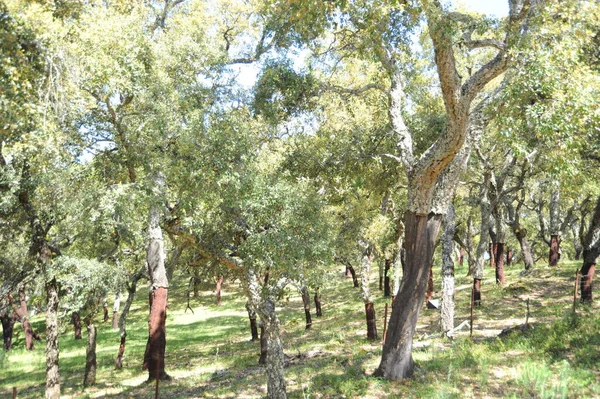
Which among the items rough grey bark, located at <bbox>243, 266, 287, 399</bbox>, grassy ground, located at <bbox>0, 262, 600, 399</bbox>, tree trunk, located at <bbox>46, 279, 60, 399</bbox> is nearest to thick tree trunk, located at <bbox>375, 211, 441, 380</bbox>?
grassy ground, located at <bbox>0, 262, 600, 399</bbox>

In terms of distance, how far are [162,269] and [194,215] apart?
559cm

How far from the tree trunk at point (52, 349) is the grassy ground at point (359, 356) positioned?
2828 millimetres

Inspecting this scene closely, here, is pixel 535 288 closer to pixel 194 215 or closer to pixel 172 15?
pixel 194 215

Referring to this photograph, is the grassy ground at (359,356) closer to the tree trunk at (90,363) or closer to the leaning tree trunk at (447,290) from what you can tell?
the tree trunk at (90,363)

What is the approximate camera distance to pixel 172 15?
18.9 m

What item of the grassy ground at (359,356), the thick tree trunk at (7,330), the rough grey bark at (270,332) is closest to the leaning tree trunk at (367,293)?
the grassy ground at (359,356)

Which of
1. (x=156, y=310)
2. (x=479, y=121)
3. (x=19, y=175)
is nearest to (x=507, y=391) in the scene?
(x=479, y=121)

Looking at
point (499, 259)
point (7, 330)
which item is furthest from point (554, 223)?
point (7, 330)

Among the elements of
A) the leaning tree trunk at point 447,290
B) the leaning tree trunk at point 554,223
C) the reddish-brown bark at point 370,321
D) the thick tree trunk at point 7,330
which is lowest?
the thick tree trunk at point 7,330

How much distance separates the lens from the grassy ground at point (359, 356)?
10047 mm

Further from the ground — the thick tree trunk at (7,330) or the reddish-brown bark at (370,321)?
the reddish-brown bark at (370,321)

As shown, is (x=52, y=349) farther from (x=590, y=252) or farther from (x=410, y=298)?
(x=590, y=252)

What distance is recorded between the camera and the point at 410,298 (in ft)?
35.3

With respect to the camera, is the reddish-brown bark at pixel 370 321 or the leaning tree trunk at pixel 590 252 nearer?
the leaning tree trunk at pixel 590 252
